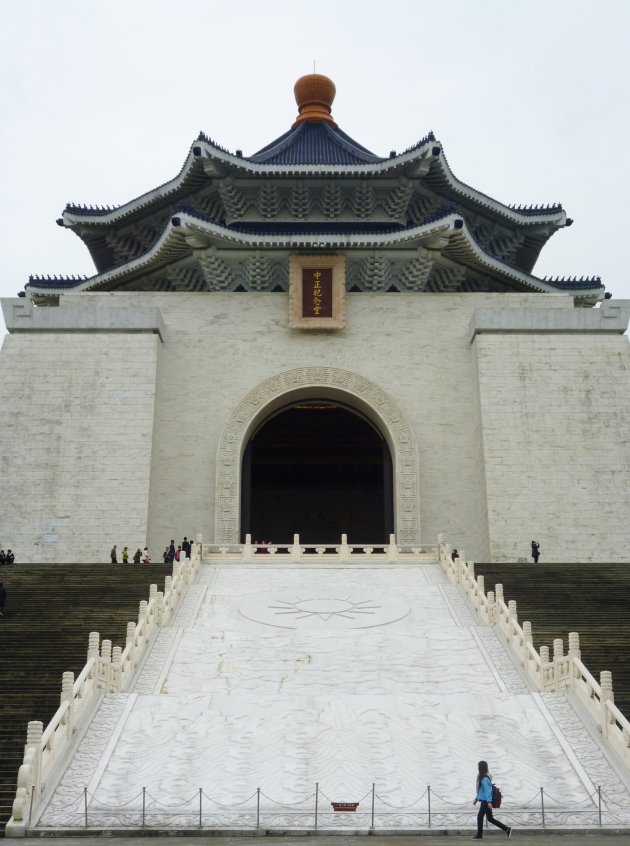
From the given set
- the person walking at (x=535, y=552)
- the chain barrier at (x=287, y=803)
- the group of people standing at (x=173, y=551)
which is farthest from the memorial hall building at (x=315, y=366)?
the chain barrier at (x=287, y=803)

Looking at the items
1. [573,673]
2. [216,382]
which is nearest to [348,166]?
[216,382]

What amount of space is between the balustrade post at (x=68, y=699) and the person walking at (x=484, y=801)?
417cm

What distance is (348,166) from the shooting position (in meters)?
25.0

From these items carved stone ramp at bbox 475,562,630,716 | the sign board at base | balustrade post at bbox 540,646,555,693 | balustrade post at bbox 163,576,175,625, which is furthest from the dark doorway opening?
the sign board at base

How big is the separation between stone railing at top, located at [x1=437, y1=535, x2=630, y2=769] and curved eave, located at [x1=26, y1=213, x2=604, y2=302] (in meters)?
10.2

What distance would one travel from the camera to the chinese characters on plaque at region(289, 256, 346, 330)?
2447 cm

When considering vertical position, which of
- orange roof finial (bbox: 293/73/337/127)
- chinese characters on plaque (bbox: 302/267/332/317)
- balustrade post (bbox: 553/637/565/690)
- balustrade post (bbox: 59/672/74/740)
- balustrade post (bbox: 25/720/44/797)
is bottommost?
balustrade post (bbox: 25/720/44/797)

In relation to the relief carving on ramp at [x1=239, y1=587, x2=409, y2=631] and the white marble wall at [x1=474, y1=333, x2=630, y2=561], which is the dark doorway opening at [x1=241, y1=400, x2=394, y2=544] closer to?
the white marble wall at [x1=474, y1=333, x2=630, y2=561]

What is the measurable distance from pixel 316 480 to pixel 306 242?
39.1 feet

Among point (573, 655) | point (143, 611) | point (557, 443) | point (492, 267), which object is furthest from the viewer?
point (492, 267)

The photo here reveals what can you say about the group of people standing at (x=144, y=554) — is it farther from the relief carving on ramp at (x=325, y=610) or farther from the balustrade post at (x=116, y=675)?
the balustrade post at (x=116, y=675)

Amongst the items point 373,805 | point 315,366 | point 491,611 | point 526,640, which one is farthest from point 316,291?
point 373,805

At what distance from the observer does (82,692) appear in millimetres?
11180

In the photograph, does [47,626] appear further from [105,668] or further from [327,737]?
[327,737]
